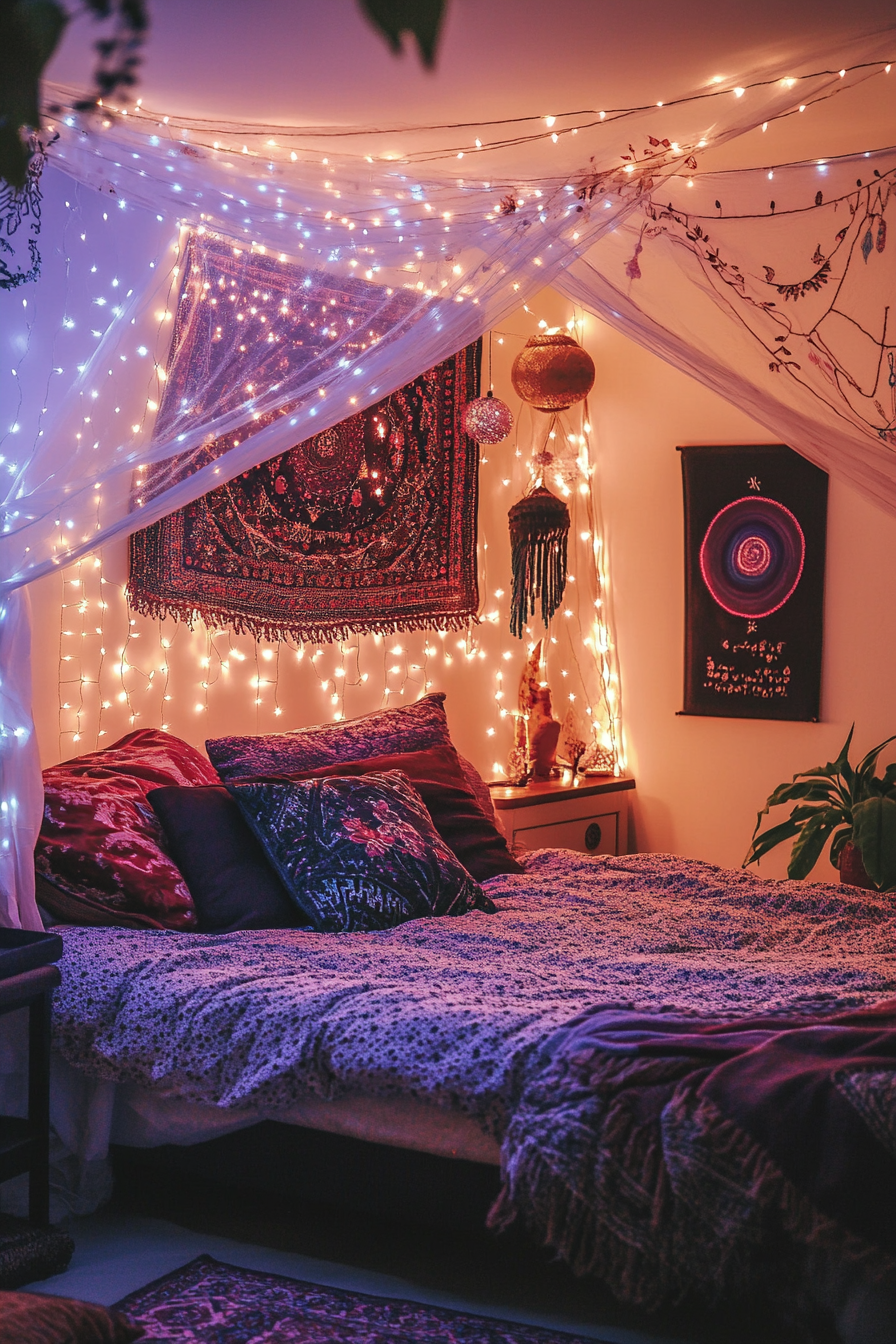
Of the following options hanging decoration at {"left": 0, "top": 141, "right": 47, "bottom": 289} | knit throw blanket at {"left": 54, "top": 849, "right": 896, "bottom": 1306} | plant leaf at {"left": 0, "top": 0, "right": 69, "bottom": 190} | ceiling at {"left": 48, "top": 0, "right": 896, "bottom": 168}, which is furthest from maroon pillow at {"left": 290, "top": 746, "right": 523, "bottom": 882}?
plant leaf at {"left": 0, "top": 0, "right": 69, "bottom": 190}

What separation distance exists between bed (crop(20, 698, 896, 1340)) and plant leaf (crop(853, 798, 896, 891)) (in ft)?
2.69

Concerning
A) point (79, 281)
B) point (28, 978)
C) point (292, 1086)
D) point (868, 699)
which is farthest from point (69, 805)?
point (868, 699)

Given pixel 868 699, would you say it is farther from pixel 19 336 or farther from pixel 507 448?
pixel 19 336

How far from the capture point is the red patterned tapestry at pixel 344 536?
3736mm

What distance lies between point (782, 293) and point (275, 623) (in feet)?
6.00

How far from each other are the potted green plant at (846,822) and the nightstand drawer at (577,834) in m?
0.63

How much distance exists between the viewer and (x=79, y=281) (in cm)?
303

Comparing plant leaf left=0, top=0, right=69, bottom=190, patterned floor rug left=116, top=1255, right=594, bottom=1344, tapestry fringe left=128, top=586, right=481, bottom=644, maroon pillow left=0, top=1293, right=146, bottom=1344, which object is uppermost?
plant leaf left=0, top=0, right=69, bottom=190

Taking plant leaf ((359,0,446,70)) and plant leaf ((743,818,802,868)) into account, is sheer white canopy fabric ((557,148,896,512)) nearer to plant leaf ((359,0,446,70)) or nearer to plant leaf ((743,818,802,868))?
plant leaf ((743,818,802,868))

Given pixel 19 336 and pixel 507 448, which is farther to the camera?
pixel 507 448

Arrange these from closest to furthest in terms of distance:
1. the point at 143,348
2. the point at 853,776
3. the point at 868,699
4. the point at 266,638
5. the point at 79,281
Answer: the point at 143,348, the point at 79,281, the point at 266,638, the point at 853,776, the point at 868,699

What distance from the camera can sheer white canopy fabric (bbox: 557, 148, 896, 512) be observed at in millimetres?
2834

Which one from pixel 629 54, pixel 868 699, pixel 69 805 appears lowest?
pixel 69 805

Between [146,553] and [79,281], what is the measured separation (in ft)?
2.69
